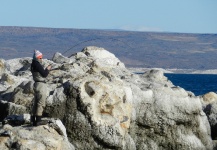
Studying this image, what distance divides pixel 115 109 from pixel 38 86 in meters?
2.63

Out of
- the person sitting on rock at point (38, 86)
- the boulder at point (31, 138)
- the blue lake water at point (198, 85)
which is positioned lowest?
the blue lake water at point (198, 85)

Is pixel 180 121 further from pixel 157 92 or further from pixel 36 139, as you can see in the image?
pixel 36 139

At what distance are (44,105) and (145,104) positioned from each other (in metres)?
3.38

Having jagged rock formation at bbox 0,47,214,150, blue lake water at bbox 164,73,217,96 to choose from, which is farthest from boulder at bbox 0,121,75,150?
blue lake water at bbox 164,73,217,96

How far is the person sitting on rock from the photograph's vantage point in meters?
15.7

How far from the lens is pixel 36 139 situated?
14656 mm

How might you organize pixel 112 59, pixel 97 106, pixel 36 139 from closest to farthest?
pixel 36 139, pixel 97 106, pixel 112 59

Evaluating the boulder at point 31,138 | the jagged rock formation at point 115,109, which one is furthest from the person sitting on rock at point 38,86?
the jagged rock formation at point 115,109

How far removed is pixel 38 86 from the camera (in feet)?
52.4

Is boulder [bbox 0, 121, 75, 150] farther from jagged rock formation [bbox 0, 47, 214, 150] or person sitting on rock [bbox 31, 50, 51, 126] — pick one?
jagged rock formation [bbox 0, 47, 214, 150]

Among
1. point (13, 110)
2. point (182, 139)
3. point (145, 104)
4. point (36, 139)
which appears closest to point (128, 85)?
point (145, 104)

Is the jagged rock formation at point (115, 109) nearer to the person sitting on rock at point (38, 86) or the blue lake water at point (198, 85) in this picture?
the person sitting on rock at point (38, 86)

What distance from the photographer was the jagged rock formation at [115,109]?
17109mm

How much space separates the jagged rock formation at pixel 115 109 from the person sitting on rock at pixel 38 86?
3.71ft
